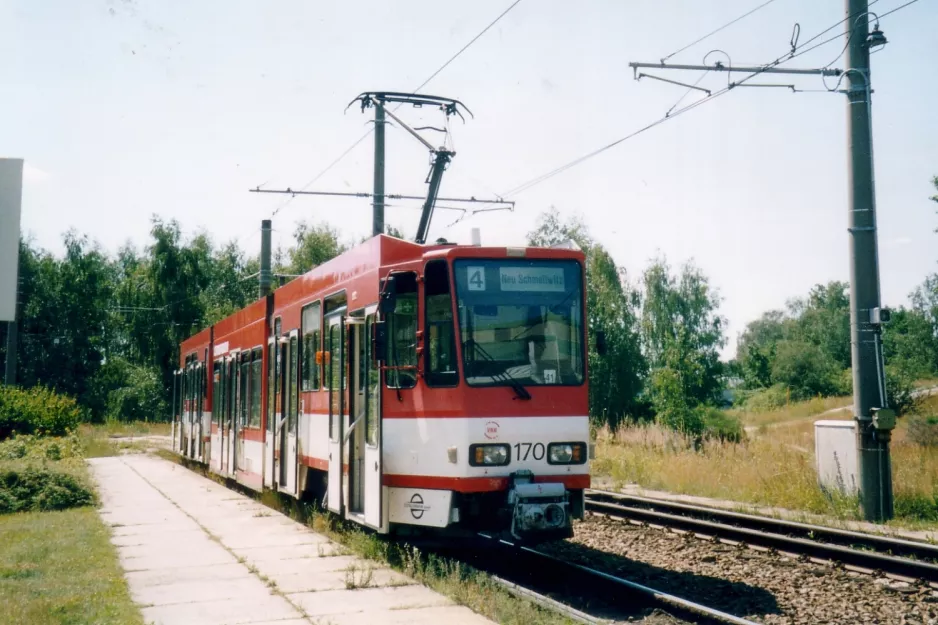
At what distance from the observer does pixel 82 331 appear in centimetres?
6938

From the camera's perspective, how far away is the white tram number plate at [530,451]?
888 centimetres

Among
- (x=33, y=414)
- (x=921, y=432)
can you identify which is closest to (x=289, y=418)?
(x=33, y=414)

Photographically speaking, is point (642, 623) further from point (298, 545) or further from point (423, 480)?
point (298, 545)

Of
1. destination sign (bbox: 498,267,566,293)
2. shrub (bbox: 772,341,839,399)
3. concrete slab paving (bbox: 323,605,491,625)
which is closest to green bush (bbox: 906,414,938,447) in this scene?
destination sign (bbox: 498,267,566,293)

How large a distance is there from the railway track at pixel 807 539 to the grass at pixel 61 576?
677cm

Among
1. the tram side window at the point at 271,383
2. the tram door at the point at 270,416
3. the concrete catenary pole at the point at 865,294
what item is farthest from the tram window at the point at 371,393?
the concrete catenary pole at the point at 865,294

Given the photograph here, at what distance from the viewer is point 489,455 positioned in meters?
8.76

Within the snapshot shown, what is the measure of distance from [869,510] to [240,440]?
11.1m

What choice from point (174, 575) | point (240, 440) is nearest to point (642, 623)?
point (174, 575)

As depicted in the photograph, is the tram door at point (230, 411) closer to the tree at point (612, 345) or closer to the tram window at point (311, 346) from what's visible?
the tram window at point (311, 346)

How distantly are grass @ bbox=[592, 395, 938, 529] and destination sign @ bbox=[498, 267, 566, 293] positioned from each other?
252 inches

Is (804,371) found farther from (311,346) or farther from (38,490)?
(311,346)

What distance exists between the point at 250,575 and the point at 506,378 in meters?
3.22

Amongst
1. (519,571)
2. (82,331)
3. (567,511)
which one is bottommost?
(519,571)
